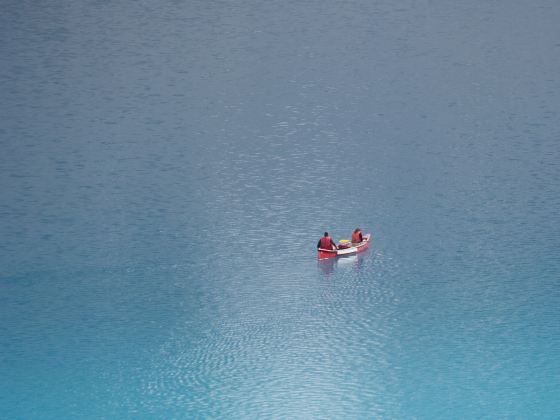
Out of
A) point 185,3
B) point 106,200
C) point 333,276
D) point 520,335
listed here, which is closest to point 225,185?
point 106,200

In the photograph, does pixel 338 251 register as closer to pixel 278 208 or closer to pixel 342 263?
A: pixel 342 263

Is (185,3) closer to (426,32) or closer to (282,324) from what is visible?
(426,32)

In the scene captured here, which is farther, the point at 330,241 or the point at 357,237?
the point at 357,237

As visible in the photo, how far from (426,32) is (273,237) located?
541 inches

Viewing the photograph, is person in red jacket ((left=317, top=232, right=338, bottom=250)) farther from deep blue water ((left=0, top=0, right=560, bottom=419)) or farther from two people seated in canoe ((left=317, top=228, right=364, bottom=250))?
deep blue water ((left=0, top=0, right=560, bottom=419))

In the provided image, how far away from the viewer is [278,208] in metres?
19.2

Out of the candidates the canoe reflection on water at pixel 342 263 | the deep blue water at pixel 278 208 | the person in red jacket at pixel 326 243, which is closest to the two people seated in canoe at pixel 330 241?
the person in red jacket at pixel 326 243

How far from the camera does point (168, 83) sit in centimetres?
2634

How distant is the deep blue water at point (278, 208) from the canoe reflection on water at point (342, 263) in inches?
2.8

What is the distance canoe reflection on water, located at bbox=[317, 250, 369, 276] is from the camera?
53.7ft

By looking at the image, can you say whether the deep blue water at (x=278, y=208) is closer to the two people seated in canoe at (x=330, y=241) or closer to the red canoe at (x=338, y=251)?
the red canoe at (x=338, y=251)

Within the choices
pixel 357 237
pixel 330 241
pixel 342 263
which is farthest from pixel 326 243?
pixel 357 237

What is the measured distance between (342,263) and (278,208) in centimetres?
298

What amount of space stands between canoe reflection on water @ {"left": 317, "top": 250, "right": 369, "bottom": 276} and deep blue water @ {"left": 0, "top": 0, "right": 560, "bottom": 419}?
71 millimetres
